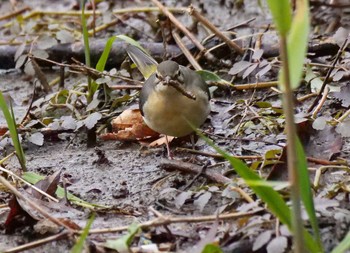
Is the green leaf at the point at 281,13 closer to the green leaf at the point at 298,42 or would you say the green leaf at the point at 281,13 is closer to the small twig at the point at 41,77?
Answer: the green leaf at the point at 298,42

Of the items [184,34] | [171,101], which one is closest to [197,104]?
[171,101]

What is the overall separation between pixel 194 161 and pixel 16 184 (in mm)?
833

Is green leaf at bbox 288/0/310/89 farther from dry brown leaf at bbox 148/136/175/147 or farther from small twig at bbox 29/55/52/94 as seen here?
small twig at bbox 29/55/52/94

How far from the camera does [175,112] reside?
12.5 feet

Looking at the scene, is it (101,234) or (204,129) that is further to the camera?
(204,129)

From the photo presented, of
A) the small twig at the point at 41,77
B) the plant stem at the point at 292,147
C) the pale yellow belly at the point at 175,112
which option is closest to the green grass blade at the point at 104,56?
the pale yellow belly at the point at 175,112

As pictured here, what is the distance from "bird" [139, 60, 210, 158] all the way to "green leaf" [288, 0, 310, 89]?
179 cm

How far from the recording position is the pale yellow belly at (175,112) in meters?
3.83

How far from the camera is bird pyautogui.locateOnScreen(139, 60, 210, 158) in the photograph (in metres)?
3.83

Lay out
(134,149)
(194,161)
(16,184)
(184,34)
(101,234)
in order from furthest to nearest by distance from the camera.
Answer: (184,34)
(134,149)
(194,161)
(16,184)
(101,234)

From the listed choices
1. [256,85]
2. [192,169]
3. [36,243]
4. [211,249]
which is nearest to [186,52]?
[256,85]

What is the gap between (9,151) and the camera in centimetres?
417

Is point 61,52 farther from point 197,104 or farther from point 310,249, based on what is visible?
point 310,249

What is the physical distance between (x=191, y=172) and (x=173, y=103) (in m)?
0.50
